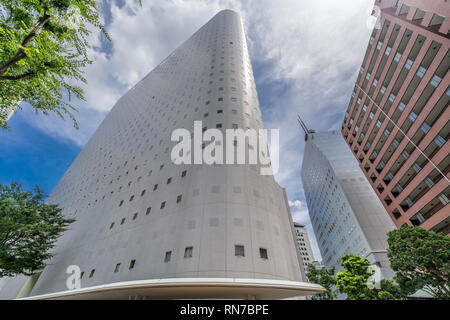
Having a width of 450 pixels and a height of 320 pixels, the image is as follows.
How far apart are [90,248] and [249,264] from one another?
19.1m

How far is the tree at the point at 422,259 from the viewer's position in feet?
55.0

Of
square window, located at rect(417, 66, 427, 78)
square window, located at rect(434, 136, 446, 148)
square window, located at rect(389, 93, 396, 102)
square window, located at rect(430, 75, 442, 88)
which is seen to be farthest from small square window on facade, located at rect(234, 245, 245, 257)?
square window, located at rect(389, 93, 396, 102)

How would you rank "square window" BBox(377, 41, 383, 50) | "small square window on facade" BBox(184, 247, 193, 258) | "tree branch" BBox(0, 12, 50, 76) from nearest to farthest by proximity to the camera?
"tree branch" BBox(0, 12, 50, 76) < "small square window on facade" BBox(184, 247, 193, 258) < "square window" BBox(377, 41, 383, 50)

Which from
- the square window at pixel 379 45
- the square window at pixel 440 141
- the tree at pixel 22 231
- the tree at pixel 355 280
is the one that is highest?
the square window at pixel 379 45

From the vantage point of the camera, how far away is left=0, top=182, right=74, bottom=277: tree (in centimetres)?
1748

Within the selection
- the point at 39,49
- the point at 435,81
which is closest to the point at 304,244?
the point at 435,81

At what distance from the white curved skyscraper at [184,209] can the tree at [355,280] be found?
283 inches

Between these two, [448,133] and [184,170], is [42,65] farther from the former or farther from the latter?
[448,133]

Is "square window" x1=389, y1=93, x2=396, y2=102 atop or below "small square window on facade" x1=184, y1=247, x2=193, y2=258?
atop

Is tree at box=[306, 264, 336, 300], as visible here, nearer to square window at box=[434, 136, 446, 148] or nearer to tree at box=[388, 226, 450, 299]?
tree at box=[388, 226, 450, 299]

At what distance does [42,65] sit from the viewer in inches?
249

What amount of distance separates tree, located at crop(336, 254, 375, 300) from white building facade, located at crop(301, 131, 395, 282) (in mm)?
27987

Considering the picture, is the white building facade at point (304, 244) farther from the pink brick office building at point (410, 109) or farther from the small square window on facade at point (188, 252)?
the small square window on facade at point (188, 252)

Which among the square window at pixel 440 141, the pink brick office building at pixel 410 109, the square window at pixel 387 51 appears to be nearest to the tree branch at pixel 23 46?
the pink brick office building at pixel 410 109
